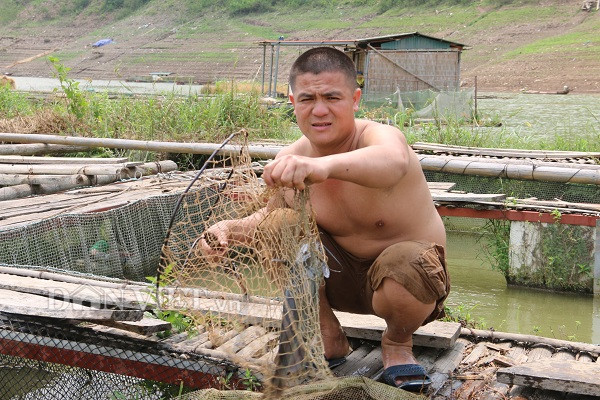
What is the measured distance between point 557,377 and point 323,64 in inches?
60.0

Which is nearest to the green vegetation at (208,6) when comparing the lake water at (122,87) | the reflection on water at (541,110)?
the lake water at (122,87)

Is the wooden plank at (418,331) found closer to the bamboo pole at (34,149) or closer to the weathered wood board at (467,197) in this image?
the weathered wood board at (467,197)

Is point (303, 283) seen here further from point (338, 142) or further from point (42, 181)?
point (42, 181)

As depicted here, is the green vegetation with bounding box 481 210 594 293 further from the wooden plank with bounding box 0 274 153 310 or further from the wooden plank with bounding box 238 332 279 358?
the wooden plank with bounding box 0 274 153 310

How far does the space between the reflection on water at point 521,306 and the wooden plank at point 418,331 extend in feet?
6.92

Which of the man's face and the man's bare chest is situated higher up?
the man's face

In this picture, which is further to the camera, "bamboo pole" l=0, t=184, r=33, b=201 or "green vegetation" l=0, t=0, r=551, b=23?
"green vegetation" l=0, t=0, r=551, b=23

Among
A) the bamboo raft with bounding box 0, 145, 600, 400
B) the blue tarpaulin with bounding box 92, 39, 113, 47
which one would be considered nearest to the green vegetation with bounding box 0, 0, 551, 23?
the blue tarpaulin with bounding box 92, 39, 113, 47

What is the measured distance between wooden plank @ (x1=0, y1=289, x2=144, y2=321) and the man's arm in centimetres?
98

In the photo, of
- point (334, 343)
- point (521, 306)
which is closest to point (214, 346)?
point (334, 343)

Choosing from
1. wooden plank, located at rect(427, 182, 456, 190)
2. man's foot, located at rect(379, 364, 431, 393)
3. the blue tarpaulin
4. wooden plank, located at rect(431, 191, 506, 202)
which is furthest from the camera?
the blue tarpaulin

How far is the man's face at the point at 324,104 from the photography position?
313 centimetres

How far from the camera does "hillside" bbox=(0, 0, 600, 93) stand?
106 ft

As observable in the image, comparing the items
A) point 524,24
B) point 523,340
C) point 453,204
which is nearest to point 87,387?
point 523,340
